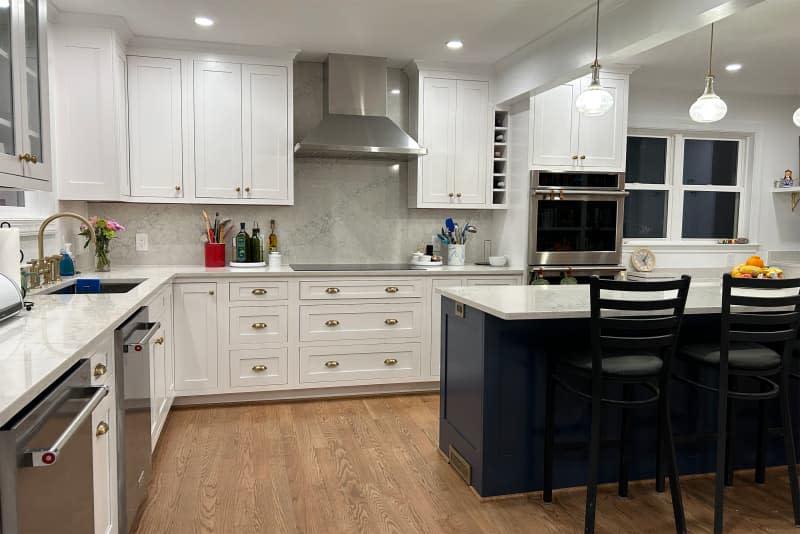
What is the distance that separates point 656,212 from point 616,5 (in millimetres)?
2798

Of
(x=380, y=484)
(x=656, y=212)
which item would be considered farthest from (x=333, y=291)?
(x=656, y=212)

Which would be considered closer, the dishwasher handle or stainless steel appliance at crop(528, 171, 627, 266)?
the dishwasher handle

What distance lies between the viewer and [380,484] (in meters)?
2.96

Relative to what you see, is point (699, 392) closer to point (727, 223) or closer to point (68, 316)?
point (68, 316)

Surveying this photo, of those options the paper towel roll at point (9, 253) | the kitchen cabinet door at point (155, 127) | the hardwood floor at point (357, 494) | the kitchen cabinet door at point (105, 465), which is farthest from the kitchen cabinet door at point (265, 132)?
the kitchen cabinet door at point (105, 465)

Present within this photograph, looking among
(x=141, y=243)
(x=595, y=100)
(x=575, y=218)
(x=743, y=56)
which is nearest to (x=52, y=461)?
(x=595, y=100)

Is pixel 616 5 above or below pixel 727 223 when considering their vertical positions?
above

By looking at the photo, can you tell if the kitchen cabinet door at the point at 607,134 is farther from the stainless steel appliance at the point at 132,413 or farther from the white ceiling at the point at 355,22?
the stainless steel appliance at the point at 132,413

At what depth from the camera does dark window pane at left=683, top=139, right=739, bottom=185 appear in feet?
18.5

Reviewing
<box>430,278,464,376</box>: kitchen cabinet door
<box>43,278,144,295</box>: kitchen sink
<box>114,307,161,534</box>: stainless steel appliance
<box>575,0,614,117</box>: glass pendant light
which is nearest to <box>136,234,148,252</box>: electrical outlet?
<box>43,278,144,295</box>: kitchen sink

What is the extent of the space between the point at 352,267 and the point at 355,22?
1.73 m

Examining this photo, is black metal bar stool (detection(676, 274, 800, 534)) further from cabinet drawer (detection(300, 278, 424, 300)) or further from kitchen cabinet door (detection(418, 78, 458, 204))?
kitchen cabinet door (detection(418, 78, 458, 204))

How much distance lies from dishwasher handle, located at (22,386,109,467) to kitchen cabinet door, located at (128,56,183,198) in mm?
2804

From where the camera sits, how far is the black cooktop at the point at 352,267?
14.7ft
